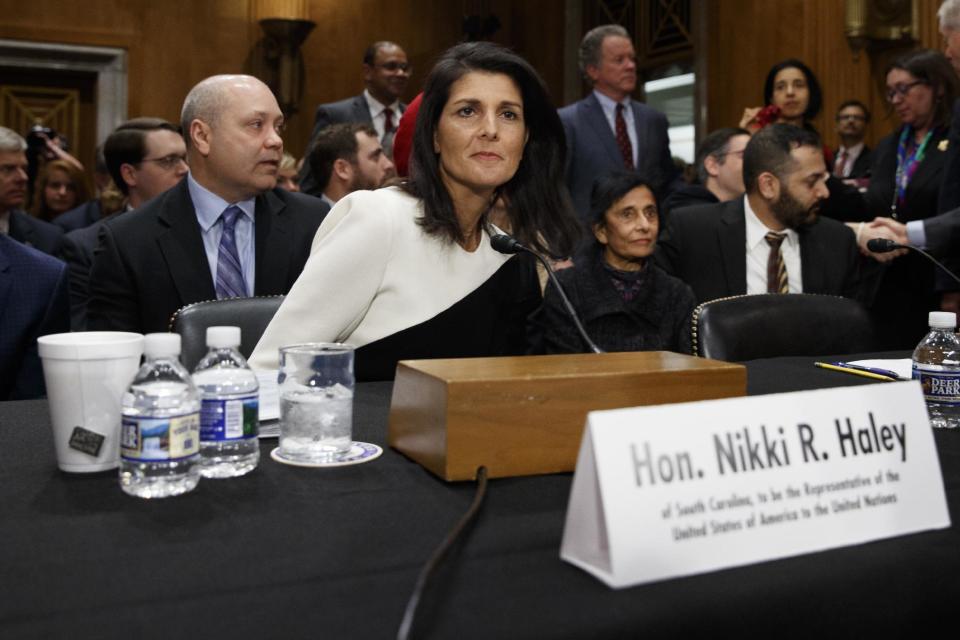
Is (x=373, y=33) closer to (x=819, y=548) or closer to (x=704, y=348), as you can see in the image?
(x=704, y=348)

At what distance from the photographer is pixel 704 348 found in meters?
2.20

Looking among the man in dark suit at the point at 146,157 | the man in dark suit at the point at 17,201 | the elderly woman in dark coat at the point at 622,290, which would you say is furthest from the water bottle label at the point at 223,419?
the man in dark suit at the point at 17,201

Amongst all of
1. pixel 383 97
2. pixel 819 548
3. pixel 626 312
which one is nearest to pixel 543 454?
pixel 819 548

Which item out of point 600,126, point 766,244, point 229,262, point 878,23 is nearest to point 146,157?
point 229,262

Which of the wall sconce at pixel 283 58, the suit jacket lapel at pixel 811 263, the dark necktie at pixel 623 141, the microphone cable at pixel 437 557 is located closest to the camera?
the microphone cable at pixel 437 557

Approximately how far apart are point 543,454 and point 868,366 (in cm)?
99

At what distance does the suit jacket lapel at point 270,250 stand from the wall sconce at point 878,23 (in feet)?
13.3

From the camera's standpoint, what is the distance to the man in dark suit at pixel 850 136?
214 inches

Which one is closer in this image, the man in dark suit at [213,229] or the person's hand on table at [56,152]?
the man in dark suit at [213,229]

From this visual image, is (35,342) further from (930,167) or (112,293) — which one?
(930,167)

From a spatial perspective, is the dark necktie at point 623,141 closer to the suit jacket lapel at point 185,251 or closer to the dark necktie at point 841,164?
the dark necktie at point 841,164

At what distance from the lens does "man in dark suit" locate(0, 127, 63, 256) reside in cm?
418

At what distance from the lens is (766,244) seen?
3.50 m

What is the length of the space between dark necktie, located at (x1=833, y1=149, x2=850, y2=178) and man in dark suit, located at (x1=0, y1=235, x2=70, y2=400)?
14.7ft
